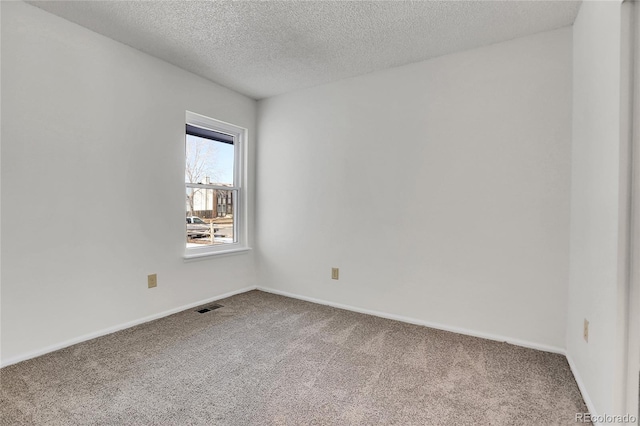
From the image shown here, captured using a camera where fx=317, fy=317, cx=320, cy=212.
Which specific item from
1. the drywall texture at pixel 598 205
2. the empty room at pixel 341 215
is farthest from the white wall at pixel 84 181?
the drywall texture at pixel 598 205

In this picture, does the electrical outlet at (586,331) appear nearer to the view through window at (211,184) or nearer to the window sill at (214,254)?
the window sill at (214,254)

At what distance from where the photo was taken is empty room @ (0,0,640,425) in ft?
5.18

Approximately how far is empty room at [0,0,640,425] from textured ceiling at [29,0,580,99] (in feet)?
0.06

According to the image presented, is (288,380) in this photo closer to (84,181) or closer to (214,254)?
(214,254)

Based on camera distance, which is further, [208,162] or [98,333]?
[208,162]

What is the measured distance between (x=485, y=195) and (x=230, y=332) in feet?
7.53

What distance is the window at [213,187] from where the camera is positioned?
127 inches

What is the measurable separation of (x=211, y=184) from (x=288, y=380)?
2.26m

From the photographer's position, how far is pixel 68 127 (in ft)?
7.39

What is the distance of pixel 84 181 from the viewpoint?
92.0 inches

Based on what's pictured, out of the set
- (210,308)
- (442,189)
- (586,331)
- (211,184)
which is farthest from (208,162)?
(586,331)

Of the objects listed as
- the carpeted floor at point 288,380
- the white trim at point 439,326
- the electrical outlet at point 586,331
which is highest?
the electrical outlet at point 586,331

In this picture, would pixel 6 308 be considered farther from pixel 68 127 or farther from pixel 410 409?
pixel 410 409

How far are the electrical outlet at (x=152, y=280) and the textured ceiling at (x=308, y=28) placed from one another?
1923mm
